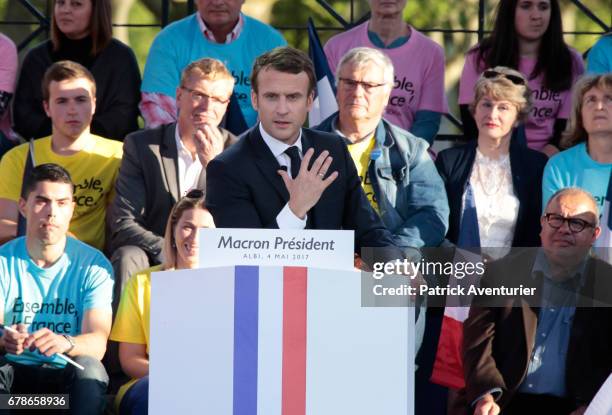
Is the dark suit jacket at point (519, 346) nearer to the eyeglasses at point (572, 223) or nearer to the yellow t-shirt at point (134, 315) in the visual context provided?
the eyeglasses at point (572, 223)

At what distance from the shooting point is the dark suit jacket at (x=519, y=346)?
545 cm

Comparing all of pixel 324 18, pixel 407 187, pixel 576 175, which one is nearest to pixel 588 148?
pixel 576 175

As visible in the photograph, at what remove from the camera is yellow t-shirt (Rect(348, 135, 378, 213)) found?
627 cm

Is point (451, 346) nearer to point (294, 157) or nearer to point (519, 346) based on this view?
point (519, 346)

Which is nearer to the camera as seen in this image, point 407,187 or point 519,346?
point 519,346

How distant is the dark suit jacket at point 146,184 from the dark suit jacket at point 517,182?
120 cm

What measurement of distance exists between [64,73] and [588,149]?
283 cm

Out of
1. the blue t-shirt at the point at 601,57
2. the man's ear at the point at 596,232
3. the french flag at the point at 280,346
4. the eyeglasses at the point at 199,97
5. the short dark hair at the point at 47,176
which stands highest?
the blue t-shirt at the point at 601,57

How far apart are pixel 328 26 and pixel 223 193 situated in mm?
3343

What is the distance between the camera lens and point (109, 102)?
23.3ft

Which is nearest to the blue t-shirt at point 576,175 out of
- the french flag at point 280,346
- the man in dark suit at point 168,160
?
the man in dark suit at point 168,160

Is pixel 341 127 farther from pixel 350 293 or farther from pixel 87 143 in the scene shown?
pixel 350 293

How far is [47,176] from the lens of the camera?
6.02m

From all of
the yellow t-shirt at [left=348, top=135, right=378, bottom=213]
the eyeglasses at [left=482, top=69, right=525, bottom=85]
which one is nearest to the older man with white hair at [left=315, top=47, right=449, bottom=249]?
the yellow t-shirt at [left=348, top=135, right=378, bottom=213]
